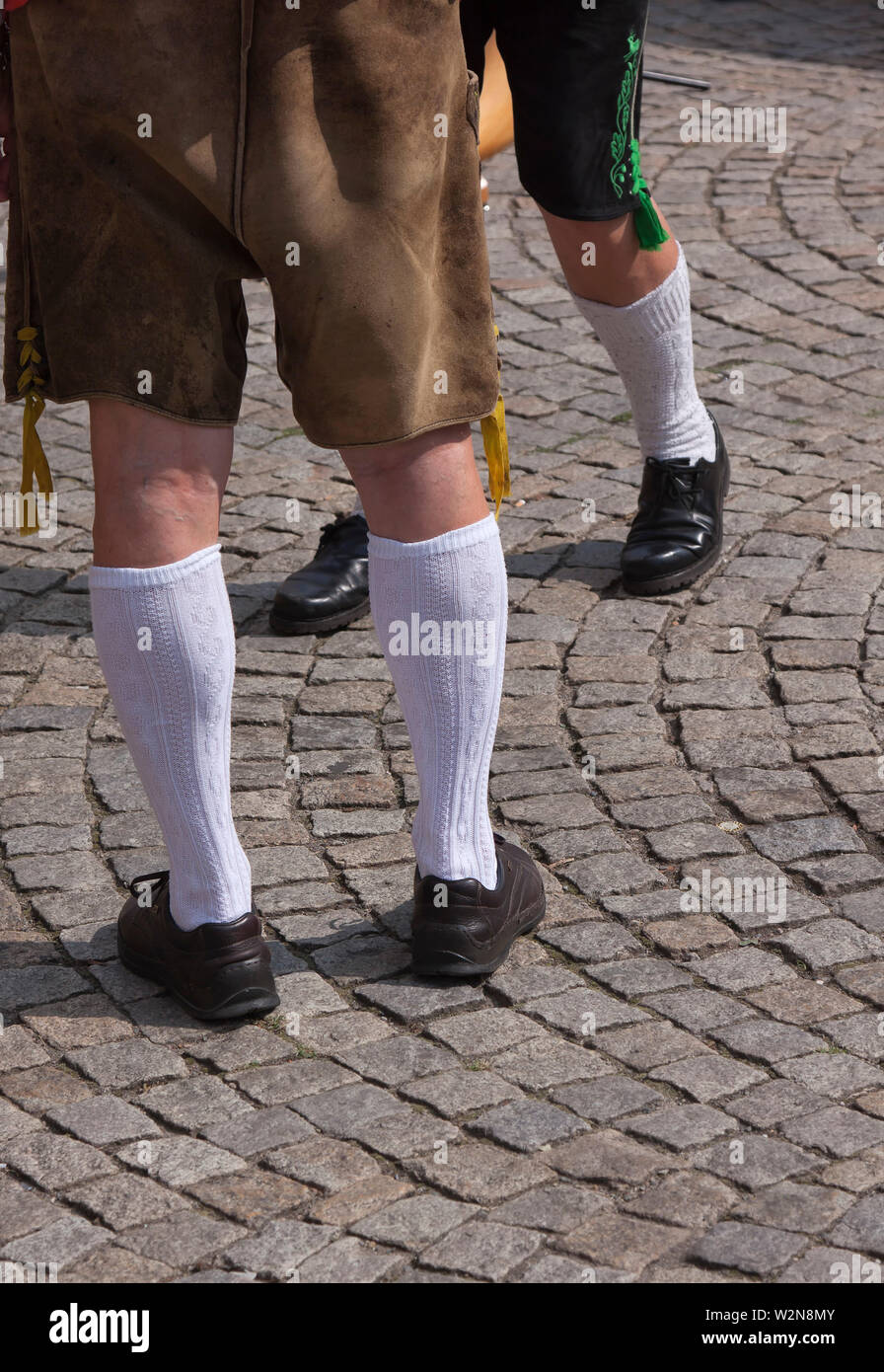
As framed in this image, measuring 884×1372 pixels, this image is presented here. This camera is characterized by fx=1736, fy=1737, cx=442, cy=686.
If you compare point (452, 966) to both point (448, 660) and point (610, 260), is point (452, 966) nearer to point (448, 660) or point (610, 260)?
point (448, 660)

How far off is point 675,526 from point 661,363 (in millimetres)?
367

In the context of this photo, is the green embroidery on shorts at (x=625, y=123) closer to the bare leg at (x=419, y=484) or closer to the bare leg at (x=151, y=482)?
the bare leg at (x=419, y=484)

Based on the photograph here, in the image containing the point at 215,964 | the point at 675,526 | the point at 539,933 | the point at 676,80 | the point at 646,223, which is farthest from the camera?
the point at 676,80

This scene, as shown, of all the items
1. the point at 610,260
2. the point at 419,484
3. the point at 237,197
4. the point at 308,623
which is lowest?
the point at 308,623

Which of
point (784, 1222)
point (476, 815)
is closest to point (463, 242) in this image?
point (476, 815)

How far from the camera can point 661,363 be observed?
153 inches

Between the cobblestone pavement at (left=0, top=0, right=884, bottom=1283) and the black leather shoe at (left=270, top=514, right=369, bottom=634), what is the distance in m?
0.06

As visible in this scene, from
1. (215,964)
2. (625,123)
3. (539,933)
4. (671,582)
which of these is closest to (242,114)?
(215,964)

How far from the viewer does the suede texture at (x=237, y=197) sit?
6.98 feet

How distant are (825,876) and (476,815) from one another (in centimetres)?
66

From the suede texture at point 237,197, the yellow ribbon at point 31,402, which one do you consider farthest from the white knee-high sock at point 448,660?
the yellow ribbon at point 31,402

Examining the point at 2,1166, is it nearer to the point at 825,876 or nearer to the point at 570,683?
the point at 825,876

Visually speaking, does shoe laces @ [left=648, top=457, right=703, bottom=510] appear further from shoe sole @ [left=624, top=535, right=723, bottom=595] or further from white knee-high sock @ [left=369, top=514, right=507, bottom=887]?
white knee-high sock @ [left=369, top=514, right=507, bottom=887]

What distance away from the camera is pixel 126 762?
3357 millimetres
